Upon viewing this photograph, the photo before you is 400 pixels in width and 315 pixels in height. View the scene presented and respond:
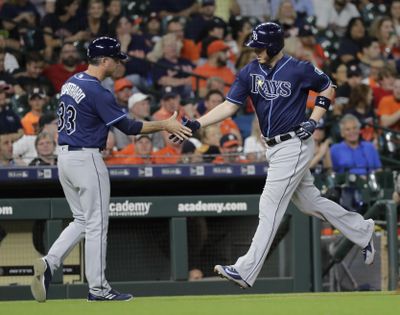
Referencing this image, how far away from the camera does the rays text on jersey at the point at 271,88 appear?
8.77m

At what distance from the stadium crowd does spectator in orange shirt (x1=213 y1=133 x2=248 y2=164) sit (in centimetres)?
2

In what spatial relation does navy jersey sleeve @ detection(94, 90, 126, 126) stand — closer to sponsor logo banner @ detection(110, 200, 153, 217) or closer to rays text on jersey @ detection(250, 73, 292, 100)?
rays text on jersey @ detection(250, 73, 292, 100)

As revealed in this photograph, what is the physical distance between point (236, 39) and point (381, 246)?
540 cm

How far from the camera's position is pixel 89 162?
872 centimetres

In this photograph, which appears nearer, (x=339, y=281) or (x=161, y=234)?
(x=161, y=234)

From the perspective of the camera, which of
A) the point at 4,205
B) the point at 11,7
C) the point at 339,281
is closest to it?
the point at 4,205

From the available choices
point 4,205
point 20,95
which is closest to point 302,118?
point 4,205

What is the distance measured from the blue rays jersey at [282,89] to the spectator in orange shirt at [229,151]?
2.38 metres

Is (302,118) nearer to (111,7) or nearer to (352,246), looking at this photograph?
(352,246)

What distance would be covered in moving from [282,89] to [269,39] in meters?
0.38

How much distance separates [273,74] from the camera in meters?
8.82

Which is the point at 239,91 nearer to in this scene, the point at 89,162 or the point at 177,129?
the point at 177,129

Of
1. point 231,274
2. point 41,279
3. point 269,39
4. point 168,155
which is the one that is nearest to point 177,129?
point 269,39

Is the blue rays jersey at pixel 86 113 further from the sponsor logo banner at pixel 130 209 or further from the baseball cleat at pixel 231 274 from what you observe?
the sponsor logo banner at pixel 130 209
